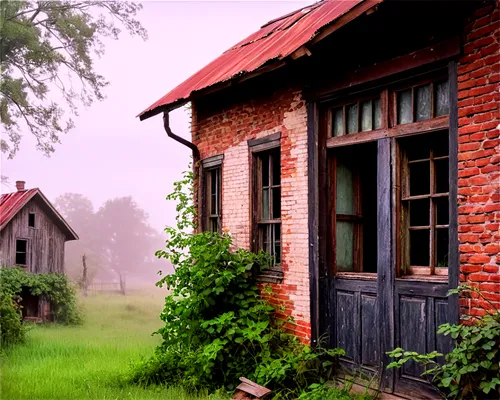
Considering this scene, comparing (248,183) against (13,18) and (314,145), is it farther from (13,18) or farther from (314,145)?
(13,18)

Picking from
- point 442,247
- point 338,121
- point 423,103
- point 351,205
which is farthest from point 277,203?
point 423,103

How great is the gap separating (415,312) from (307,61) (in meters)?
3.69

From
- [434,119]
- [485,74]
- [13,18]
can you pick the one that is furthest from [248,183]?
[13,18]

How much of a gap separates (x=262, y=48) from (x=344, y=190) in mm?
3073

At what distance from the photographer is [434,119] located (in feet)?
22.3

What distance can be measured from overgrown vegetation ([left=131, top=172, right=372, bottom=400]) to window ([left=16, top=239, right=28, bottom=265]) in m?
18.9

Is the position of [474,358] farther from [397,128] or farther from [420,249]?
[397,128]

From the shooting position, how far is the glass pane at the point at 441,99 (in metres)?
6.72

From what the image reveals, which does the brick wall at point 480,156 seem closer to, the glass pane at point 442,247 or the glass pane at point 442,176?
the glass pane at point 442,247

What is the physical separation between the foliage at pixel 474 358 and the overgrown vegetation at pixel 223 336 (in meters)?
2.07

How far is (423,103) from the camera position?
7.02 meters

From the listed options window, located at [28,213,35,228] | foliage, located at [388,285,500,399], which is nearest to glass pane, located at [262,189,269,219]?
foliage, located at [388,285,500,399]

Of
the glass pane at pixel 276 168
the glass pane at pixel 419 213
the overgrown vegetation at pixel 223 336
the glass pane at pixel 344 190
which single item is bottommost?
the overgrown vegetation at pixel 223 336

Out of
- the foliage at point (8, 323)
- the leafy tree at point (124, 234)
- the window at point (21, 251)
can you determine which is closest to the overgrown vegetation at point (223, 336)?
the foliage at point (8, 323)
